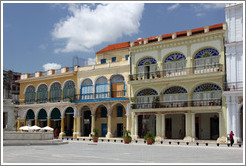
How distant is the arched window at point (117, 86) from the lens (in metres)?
39.6

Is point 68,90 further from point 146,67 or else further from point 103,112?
point 146,67

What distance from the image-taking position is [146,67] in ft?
123

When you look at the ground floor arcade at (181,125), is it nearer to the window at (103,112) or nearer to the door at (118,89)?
the door at (118,89)

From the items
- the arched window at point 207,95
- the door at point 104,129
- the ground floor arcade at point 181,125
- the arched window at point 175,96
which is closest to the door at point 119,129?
the door at point 104,129

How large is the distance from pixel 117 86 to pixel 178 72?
8325 mm

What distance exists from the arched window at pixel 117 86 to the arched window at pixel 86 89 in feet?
10.4

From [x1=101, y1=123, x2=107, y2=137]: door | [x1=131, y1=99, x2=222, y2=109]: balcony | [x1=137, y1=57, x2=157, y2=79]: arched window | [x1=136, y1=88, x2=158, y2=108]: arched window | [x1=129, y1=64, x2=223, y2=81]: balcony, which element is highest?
[x1=137, y1=57, x2=157, y2=79]: arched window

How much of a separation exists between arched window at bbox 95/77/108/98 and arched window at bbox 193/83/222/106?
11.4 meters

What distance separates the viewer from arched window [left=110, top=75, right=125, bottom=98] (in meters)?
39.6

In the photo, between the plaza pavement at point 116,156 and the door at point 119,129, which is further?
the door at point 119,129

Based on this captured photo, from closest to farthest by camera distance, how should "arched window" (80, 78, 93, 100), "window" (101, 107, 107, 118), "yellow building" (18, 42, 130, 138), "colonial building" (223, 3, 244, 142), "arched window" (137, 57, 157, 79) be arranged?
"colonial building" (223, 3, 244, 142)
"arched window" (137, 57, 157, 79)
"yellow building" (18, 42, 130, 138)
"window" (101, 107, 107, 118)
"arched window" (80, 78, 93, 100)

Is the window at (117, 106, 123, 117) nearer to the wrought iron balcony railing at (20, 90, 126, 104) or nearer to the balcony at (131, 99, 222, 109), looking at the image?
the wrought iron balcony railing at (20, 90, 126, 104)

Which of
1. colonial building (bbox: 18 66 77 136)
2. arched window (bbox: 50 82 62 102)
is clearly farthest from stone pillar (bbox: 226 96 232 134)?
arched window (bbox: 50 82 62 102)

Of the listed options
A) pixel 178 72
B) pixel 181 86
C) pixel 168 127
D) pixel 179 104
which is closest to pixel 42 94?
pixel 168 127
